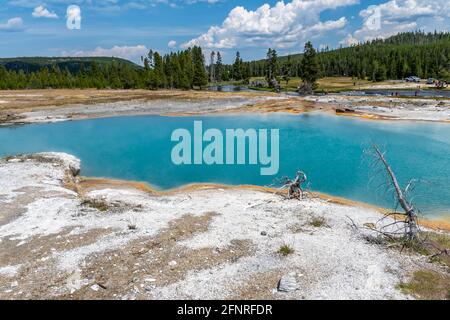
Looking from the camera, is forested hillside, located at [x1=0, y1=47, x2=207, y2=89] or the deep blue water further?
forested hillside, located at [x1=0, y1=47, x2=207, y2=89]

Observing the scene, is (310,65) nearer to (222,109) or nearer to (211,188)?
(222,109)

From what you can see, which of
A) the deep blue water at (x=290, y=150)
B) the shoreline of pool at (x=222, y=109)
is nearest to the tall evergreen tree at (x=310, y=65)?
the shoreline of pool at (x=222, y=109)

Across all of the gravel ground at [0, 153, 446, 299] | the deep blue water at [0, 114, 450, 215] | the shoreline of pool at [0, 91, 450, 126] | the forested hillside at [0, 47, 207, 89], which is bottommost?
the gravel ground at [0, 153, 446, 299]

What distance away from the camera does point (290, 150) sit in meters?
36.5

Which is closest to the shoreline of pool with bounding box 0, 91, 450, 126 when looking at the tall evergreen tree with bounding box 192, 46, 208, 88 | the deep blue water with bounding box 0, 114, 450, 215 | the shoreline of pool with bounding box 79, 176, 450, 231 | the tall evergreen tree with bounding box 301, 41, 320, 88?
the deep blue water with bounding box 0, 114, 450, 215

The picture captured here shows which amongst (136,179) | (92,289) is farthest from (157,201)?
(92,289)

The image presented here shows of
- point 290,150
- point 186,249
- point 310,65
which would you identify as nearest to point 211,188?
point 186,249

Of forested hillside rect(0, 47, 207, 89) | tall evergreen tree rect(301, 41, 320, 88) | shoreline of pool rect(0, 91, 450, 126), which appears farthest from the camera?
forested hillside rect(0, 47, 207, 89)

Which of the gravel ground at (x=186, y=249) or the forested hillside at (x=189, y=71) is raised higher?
the forested hillside at (x=189, y=71)

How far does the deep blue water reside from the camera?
→ 1043 inches

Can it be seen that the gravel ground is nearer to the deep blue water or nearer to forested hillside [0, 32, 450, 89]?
the deep blue water

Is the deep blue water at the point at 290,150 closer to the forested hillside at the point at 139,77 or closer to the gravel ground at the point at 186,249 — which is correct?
the gravel ground at the point at 186,249

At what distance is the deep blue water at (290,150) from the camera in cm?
2650
